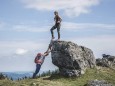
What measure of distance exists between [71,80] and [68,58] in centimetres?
315

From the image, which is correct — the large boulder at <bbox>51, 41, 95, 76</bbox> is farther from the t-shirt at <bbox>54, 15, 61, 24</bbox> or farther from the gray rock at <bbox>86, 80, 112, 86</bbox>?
the gray rock at <bbox>86, 80, 112, 86</bbox>

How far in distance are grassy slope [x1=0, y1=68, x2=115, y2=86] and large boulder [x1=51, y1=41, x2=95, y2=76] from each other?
0.96 metres

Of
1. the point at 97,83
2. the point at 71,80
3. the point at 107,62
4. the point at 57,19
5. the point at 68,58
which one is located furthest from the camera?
the point at 107,62

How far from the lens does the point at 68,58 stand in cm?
4488

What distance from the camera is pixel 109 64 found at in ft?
172

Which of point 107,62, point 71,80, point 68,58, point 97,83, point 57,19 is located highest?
point 57,19

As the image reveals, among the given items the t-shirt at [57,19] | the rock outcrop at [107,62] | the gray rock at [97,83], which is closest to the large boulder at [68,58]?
the t-shirt at [57,19]

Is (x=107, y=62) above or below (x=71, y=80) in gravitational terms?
above

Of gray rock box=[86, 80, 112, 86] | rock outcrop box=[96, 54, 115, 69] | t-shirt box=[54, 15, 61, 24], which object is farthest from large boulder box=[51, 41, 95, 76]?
rock outcrop box=[96, 54, 115, 69]

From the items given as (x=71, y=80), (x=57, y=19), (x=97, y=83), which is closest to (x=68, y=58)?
(x=71, y=80)

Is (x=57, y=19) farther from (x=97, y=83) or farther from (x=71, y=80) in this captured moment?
(x=97, y=83)

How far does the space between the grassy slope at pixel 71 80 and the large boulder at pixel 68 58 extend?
0.96 metres

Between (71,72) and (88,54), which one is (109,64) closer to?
(88,54)

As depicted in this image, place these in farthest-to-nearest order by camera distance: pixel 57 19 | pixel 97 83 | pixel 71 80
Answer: pixel 57 19 → pixel 71 80 → pixel 97 83
